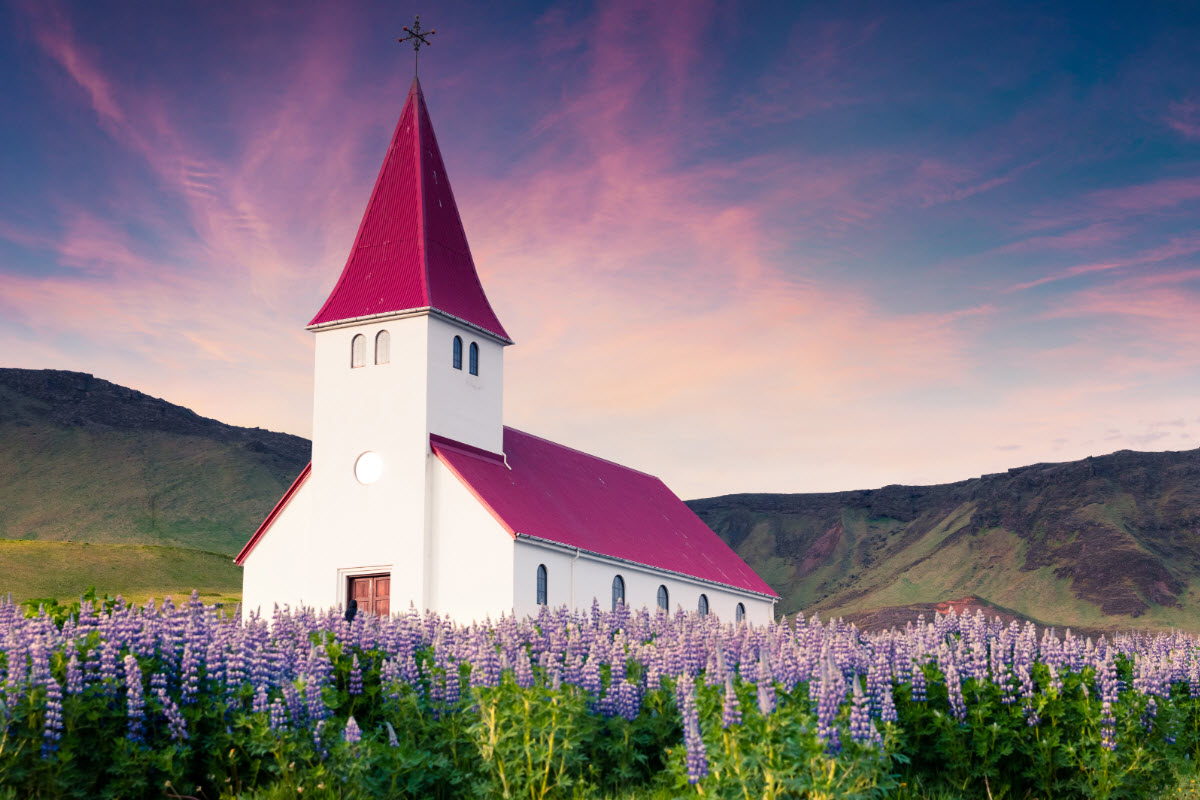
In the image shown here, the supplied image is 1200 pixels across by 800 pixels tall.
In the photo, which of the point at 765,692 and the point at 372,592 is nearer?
the point at 765,692

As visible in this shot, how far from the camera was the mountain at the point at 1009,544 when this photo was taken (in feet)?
277

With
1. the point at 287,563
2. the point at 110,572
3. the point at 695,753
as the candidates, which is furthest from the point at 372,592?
the point at 110,572

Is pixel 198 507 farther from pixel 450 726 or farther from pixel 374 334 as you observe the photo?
pixel 450 726

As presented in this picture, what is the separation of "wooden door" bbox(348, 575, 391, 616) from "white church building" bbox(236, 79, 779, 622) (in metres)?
0.04

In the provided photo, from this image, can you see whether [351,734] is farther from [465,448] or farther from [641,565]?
[641,565]

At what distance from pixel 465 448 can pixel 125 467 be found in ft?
372

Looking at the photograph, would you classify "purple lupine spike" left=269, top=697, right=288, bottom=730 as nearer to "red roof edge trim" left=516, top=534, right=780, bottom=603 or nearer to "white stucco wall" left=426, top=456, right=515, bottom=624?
"white stucco wall" left=426, top=456, right=515, bottom=624

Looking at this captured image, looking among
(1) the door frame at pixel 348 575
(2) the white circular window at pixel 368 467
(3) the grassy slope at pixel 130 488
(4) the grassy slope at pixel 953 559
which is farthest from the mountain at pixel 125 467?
(2) the white circular window at pixel 368 467

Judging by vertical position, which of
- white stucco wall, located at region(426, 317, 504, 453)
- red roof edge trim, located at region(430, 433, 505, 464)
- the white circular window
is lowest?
the white circular window

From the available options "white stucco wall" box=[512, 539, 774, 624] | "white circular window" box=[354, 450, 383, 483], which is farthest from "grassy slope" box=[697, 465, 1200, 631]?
"white circular window" box=[354, 450, 383, 483]

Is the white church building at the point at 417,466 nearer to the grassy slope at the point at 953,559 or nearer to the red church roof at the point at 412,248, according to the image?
the red church roof at the point at 412,248

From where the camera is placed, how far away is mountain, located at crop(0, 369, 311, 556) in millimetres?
119750

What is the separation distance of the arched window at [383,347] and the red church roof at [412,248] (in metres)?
0.67

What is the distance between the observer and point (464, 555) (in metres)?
32.4
